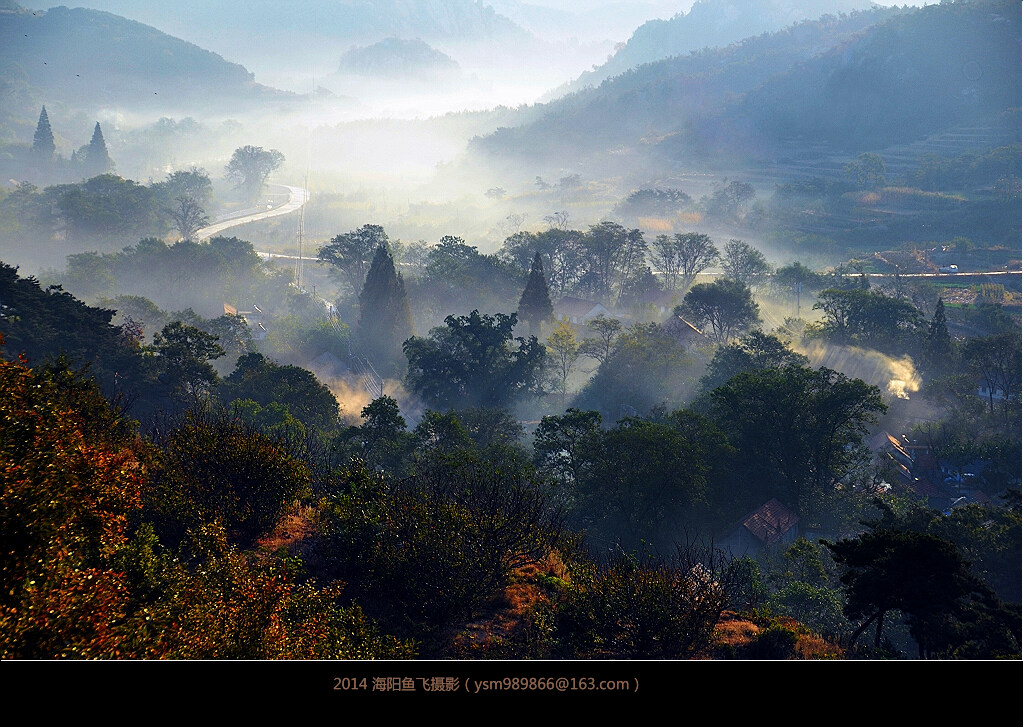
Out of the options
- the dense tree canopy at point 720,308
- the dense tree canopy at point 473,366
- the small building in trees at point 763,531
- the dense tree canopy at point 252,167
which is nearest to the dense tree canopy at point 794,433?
the small building in trees at point 763,531

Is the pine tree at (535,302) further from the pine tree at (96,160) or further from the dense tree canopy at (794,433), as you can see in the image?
the pine tree at (96,160)

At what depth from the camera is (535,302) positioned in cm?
5284

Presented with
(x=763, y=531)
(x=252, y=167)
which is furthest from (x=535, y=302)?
(x=252, y=167)

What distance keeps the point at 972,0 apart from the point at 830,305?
471ft

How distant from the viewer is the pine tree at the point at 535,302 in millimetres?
52844

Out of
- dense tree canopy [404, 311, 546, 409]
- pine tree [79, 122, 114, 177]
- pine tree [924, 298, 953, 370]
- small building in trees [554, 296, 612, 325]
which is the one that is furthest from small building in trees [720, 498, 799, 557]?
pine tree [79, 122, 114, 177]

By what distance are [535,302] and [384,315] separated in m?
12.9

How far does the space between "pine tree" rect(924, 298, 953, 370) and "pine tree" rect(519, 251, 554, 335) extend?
2858 cm

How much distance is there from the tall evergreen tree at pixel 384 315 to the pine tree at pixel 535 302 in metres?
9.96

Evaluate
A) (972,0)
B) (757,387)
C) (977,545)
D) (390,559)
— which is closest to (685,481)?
(757,387)

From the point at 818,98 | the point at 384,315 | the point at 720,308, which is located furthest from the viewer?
the point at 818,98

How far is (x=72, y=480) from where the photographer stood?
372 inches

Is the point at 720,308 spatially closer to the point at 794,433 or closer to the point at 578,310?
the point at 578,310
